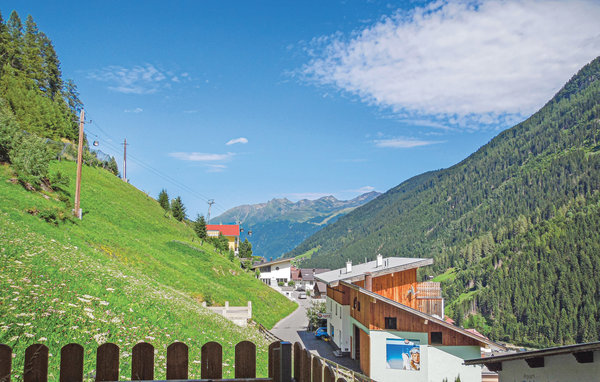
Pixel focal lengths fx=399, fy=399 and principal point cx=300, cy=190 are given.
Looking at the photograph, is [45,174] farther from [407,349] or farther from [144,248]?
[407,349]

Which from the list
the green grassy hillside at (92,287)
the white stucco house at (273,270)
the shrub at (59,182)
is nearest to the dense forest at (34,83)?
the shrub at (59,182)

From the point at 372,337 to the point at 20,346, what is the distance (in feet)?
71.4

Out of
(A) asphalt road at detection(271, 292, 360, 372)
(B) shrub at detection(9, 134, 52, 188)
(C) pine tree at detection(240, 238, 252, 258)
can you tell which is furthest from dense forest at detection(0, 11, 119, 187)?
(C) pine tree at detection(240, 238, 252, 258)

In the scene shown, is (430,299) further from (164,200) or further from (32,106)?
(32,106)

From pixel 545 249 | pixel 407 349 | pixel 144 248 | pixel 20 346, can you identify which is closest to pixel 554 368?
pixel 20 346

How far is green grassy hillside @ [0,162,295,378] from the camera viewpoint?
10070 mm

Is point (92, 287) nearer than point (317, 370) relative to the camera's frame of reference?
No

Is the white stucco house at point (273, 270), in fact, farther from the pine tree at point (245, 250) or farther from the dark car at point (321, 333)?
the dark car at point (321, 333)

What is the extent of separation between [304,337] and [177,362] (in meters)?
40.2

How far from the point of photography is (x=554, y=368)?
10.5 meters

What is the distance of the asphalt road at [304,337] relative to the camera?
3191cm

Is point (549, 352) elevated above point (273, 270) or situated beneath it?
situated beneath

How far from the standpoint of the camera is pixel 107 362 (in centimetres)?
277

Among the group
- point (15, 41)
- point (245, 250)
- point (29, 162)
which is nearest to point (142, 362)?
point (29, 162)
